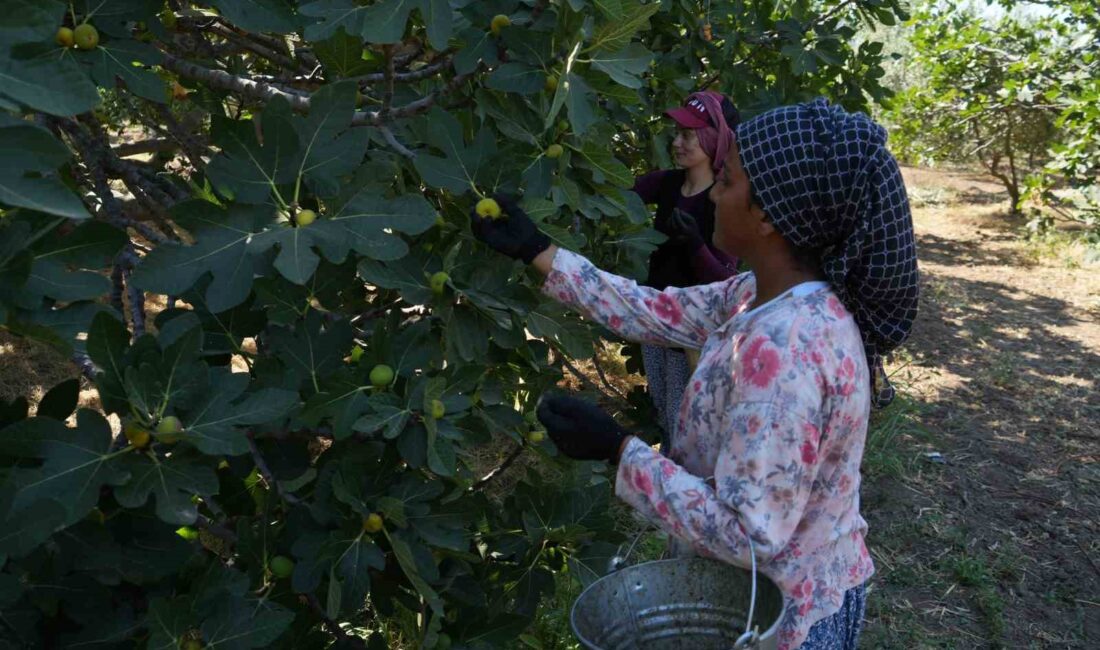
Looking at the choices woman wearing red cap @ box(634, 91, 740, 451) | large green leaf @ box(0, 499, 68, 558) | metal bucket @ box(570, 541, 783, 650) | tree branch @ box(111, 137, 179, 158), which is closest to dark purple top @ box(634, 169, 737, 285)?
woman wearing red cap @ box(634, 91, 740, 451)

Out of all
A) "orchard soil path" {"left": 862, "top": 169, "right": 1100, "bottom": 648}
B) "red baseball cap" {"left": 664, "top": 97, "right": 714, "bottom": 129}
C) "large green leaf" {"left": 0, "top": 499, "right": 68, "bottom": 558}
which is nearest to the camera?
"large green leaf" {"left": 0, "top": 499, "right": 68, "bottom": 558}

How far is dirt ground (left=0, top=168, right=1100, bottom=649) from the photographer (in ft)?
14.3

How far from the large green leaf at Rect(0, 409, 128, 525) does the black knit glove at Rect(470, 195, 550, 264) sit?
781 mm

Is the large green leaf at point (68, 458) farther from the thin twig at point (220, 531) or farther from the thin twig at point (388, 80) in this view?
the thin twig at point (388, 80)

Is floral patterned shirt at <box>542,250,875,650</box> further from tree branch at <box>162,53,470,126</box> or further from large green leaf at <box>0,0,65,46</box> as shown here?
large green leaf at <box>0,0,65,46</box>

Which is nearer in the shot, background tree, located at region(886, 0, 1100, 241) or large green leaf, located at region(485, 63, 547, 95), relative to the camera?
large green leaf, located at region(485, 63, 547, 95)

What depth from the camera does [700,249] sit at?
13.2 ft

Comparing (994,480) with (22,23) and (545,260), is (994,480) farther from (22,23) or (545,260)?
(22,23)

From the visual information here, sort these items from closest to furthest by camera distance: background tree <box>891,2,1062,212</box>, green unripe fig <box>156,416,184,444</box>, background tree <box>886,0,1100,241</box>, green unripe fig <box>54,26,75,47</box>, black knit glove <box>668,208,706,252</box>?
green unripe fig <box>156,416,184,444</box> → green unripe fig <box>54,26,75,47</box> → black knit glove <box>668,208,706,252</box> → background tree <box>886,0,1100,241</box> → background tree <box>891,2,1062,212</box>

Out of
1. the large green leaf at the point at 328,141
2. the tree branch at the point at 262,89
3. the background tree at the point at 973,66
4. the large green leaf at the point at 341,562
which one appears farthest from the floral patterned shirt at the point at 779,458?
the background tree at the point at 973,66

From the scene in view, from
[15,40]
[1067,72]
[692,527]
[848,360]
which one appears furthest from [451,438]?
[1067,72]

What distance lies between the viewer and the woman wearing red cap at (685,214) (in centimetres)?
386

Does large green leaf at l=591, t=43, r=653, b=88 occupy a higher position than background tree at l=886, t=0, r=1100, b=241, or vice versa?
large green leaf at l=591, t=43, r=653, b=88

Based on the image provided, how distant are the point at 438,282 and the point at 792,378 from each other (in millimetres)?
618
